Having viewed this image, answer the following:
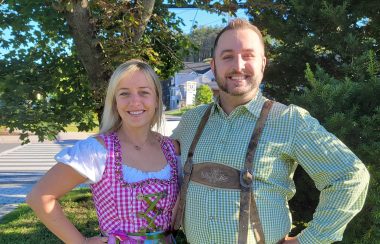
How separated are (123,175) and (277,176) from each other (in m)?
0.74

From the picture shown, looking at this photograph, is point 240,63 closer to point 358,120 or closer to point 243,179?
point 243,179

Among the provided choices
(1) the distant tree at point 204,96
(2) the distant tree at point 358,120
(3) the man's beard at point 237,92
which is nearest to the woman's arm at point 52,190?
(3) the man's beard at point 237,92

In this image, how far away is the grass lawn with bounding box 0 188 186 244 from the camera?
5.66m

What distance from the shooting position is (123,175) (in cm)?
211

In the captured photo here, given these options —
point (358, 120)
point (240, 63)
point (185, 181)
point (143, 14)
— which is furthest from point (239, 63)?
point (143, 14)

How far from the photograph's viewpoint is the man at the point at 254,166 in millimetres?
1897

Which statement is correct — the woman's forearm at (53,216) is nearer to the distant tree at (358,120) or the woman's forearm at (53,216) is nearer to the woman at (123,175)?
the woman at (123,175)

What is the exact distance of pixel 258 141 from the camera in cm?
202

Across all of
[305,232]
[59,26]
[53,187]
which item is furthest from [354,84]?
[59,26]

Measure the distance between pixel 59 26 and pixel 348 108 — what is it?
3269mm

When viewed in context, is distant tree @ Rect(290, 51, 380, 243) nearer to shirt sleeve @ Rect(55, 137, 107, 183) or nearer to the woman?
the woman

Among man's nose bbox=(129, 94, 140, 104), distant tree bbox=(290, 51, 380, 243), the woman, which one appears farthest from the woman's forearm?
distant tree bbox=(290, 51, 380, 243)

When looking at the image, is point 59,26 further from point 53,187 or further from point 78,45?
point 53,187

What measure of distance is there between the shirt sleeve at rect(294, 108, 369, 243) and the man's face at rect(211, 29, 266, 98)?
33 centimetres
